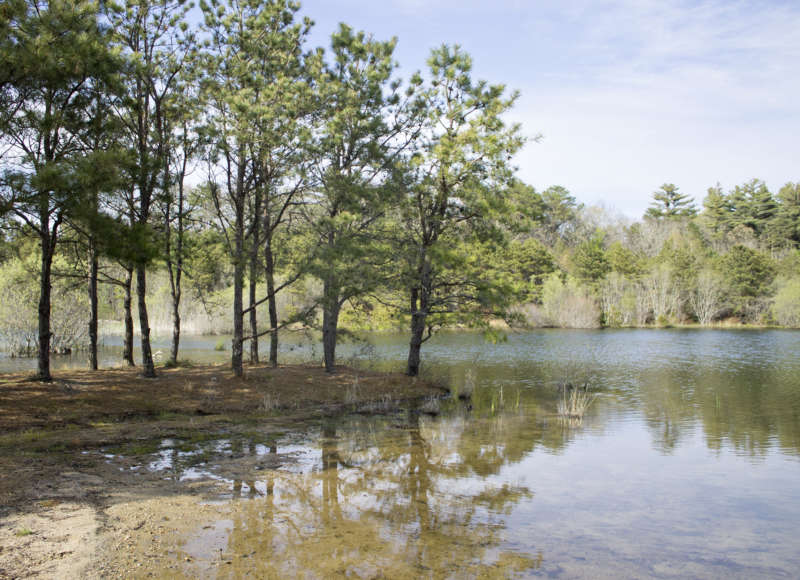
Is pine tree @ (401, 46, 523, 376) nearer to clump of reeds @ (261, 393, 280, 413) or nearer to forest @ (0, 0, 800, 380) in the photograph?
forest @ (0, 0, 800, 380)

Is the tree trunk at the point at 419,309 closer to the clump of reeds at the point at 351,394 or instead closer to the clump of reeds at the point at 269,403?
the clump of reeds at the point at 351,394

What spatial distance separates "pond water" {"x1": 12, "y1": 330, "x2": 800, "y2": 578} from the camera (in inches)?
252

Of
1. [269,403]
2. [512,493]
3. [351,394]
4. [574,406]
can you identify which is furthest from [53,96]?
[574,406]

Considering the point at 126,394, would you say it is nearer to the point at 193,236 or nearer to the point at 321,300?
the point at 321,300

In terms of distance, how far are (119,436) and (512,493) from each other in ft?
23.7

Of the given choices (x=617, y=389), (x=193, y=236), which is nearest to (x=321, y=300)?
(x=193, y=236)

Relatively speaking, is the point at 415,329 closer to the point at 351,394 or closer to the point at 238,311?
the point at 351,394

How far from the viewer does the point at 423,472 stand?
9.92 meters

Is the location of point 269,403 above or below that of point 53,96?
below

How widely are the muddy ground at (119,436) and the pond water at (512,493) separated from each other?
0.55m

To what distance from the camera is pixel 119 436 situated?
35.9ft

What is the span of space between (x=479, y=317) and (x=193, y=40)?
1231 centimetres

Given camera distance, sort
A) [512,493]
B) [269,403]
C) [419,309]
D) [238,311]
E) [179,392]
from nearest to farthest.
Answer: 1. [512,493]
2. [179,392]
3. [269,403]
4. [238,311]
5. [419,309]

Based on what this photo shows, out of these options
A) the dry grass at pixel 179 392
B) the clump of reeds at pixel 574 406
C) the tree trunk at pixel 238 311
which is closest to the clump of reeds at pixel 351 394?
the dry grass at pixel 179 392
